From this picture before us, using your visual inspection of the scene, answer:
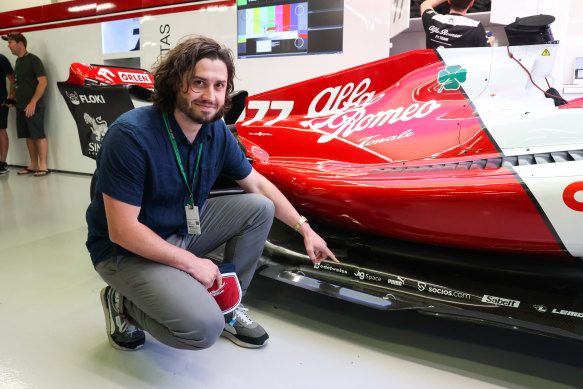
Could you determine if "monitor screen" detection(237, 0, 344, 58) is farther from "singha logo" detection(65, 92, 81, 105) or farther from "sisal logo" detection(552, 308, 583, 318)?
"sisal logo" detection(552, 308, 583, 318)

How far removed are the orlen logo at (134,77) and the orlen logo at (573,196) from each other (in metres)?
2.42

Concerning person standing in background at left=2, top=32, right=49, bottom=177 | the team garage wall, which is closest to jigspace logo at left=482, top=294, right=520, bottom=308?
the team garage wall

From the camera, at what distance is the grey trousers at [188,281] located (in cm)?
113

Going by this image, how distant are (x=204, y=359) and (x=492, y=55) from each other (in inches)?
66.1

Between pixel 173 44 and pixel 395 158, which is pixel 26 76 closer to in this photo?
pixel 173 44

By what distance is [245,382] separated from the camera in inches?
48.9

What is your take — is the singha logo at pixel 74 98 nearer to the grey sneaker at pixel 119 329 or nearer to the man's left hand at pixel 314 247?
the grey sneaker at pixel 119 329

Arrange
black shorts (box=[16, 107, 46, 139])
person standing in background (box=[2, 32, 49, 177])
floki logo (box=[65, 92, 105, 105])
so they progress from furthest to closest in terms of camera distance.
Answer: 1. black shorts (box=[16, 107, 46, 139])
2. person standing in background (box=[2, 32, 49, 177])
3. floki logo (box=[65, 92, 105, 105])

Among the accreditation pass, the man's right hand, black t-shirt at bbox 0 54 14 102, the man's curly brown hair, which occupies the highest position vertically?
black t-shirt at bbox 0 54 14 102

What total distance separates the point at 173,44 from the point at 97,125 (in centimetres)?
226

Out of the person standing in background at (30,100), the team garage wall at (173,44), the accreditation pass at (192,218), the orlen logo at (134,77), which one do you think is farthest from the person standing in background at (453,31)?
the person standing in background at (30,100)

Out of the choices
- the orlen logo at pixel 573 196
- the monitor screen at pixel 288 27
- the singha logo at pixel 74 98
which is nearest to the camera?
the orlen logo at pixel 573 196

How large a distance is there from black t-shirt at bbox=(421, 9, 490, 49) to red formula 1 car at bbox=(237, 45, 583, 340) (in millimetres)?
862

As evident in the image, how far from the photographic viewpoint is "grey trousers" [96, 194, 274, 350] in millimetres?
Answer: 1132
